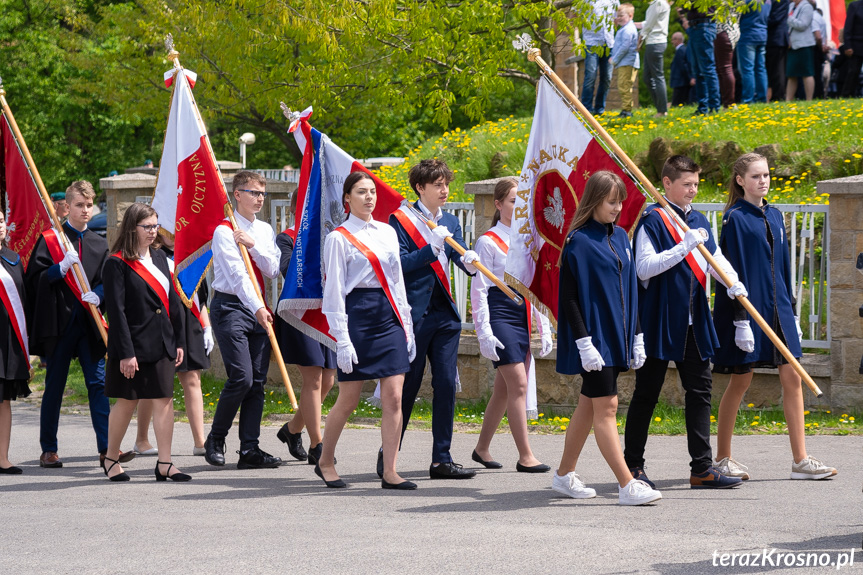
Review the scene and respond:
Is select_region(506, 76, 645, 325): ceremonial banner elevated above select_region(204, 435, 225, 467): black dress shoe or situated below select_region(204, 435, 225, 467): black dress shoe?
above

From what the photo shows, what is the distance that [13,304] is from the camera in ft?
27.1

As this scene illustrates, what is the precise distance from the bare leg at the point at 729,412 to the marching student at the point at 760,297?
0.03 metres

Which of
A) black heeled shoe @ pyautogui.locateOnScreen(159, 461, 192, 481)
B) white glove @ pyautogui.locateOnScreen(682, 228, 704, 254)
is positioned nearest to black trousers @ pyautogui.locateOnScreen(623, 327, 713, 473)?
white glove @ pyautogui.locateOnScreen(682, 228, 704, 254)

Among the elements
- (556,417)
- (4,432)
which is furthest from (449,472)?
(4,432)

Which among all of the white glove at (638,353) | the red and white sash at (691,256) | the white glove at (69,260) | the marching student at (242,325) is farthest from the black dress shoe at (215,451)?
the red and white sash at (691,256)

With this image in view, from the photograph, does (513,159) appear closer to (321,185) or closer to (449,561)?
(321,185)

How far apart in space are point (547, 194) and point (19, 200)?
14.2 ft

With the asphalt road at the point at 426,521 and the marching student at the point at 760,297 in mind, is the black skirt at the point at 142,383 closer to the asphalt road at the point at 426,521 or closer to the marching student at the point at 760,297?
the asphalt road at the point at 426,521

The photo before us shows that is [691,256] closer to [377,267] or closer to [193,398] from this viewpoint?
[377,267]

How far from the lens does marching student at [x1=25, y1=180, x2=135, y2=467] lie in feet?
27.4

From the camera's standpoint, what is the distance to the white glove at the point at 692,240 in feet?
20.9

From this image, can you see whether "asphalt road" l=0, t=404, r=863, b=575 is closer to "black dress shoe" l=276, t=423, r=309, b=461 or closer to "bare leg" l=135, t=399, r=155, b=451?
"black dress shoe" l=276, t=423, r=309, b=461

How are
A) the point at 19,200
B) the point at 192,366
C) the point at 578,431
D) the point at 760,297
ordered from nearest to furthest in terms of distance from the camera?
the point at 578,431 → the point at 760,297 → the point at 192,366 → the point at 19,200

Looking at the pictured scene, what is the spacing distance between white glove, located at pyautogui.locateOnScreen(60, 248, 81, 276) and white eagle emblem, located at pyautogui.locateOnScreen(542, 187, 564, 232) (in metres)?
3.34
